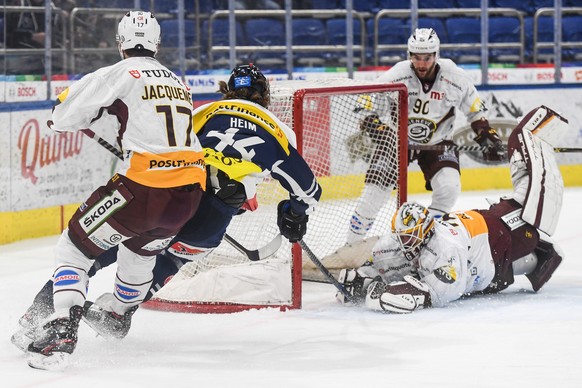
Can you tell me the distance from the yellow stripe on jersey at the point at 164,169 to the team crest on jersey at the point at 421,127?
204 cm

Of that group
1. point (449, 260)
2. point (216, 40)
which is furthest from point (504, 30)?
point (449, 260)

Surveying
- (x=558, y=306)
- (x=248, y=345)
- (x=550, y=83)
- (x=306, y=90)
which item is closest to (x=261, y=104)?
(x=306, y=90)

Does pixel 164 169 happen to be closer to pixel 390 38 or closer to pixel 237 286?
pixel 237 286

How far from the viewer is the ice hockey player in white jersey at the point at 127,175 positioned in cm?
346

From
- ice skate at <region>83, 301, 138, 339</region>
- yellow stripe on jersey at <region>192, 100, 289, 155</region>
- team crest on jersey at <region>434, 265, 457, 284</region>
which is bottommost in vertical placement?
ice skate at <region>83, 301, 138, 339</region>

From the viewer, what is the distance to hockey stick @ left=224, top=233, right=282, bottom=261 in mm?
4660

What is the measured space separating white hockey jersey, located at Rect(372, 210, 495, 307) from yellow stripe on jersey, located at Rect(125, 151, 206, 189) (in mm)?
1243

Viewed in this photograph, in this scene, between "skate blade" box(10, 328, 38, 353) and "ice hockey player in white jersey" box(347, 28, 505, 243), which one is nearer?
"skate blade" box(10, 328, 38, 353)

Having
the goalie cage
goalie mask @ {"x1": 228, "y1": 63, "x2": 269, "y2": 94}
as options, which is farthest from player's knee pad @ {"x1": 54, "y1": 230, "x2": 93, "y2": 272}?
the goalie cage

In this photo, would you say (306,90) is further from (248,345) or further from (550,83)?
(550,83)

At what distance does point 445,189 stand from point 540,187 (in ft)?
1.85

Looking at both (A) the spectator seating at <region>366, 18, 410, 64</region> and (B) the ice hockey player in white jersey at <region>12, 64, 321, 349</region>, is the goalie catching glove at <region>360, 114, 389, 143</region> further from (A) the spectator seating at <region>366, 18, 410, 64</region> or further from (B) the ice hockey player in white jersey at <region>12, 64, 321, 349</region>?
(A) the spectator seating at <region>366, 18, 410, 64</region>

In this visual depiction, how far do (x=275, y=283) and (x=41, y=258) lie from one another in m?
1.79

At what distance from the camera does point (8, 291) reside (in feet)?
16.5
